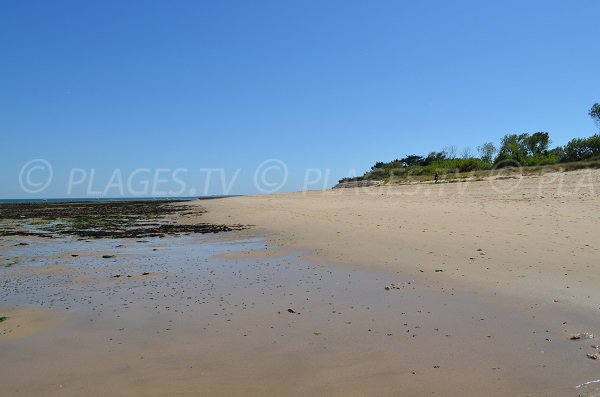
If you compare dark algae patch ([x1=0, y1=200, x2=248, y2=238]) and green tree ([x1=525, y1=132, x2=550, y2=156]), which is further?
green tree ([x1=525, y1=132, x2=550, y2=156])

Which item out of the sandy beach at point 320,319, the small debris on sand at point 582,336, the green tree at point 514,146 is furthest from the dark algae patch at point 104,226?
the green tree at point 514,146

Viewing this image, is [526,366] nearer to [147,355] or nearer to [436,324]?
[436,324]

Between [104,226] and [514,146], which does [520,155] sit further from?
[104,226]

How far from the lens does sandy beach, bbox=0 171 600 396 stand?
3.48 meters

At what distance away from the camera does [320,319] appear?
16.6 ft

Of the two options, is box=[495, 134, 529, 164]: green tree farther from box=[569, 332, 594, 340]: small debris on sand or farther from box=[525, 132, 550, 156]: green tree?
box=[569, 332, 594, 340]: small debris on sand

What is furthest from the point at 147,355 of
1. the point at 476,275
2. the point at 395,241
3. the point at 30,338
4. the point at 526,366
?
the point at 395,241

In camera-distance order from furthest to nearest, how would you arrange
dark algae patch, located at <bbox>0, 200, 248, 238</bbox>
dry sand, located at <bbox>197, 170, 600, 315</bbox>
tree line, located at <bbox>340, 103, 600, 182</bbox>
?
tree line, located at <bbox>340, 103, 600, 182</bbox>
dark algae patch, located at <bbox>0, 200, 248, 238</bbox>
dry sand, located at <bbox>197, 170, 600, 315</bbox>

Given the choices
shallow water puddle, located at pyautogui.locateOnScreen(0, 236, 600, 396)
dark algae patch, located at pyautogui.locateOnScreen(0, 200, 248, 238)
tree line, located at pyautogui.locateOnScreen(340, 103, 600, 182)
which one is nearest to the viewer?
shallow water puddle, located at pyautogui.locateOnScreen(0, 236, 600, 396)

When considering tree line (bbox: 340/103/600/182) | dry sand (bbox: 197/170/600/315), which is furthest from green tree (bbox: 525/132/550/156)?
dry sand (bbox: 197/170/600/315)

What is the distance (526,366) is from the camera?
355cm

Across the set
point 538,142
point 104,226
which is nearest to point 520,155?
point 538,142

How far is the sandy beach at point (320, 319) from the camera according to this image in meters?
3.48

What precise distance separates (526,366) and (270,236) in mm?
11150
